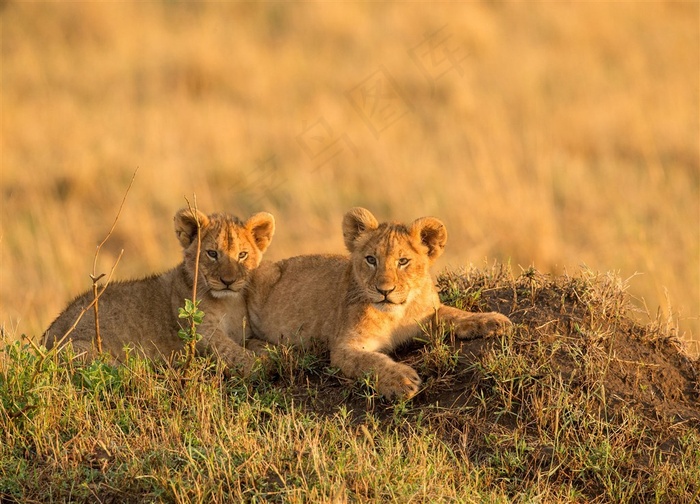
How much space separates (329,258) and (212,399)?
168cm

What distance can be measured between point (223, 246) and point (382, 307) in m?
1.30

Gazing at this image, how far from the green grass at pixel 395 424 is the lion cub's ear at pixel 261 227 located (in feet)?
3.19

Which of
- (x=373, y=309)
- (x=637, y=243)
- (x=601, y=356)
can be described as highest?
(x=373, y=309)

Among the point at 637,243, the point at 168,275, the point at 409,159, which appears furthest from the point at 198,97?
the point at 168,275

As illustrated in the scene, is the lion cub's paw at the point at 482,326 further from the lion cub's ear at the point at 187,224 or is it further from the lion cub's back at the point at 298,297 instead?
the lion cub's ear at the point at 187,224

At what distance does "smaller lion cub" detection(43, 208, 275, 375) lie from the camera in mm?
7355

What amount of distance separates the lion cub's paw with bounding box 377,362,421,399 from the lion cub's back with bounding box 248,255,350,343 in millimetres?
710

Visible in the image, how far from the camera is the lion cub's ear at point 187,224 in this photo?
7.46 meters

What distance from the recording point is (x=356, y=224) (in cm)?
687

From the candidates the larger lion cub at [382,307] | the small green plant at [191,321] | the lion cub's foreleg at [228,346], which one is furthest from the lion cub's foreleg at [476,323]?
the small green plant at [191,321]

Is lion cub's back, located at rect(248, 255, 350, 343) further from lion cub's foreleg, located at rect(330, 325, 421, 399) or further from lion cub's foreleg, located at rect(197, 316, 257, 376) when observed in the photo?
lion cub's foreleg, located at rect(330, 325, 421, 399)

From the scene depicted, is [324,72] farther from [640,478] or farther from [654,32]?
[640,478]

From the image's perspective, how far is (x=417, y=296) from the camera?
677cm

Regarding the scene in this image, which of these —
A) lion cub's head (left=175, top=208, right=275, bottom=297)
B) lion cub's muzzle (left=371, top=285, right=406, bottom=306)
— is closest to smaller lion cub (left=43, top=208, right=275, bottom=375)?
lion cub's head (left=175, top=208, right=275, bottom=297)
